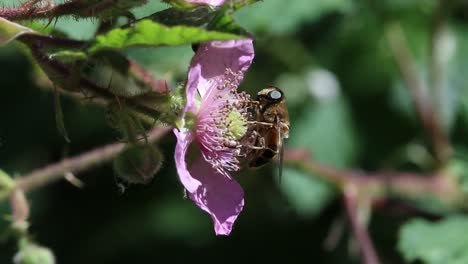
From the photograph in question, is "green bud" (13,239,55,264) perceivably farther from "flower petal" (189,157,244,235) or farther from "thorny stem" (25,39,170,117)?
"thorny stem" (25,39,170,117)

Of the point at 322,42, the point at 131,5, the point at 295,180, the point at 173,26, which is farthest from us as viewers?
the point at 322,42

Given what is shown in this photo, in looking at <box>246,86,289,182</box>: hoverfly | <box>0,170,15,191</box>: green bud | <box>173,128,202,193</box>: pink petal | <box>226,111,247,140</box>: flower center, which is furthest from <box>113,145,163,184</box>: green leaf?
<box>0,170,15,191</box>: green bud

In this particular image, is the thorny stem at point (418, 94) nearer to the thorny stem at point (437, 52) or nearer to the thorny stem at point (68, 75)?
the thorny stem at point (437, 52)

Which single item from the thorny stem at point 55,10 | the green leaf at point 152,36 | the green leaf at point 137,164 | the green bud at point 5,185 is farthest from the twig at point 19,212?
the green leaf at point 152,36

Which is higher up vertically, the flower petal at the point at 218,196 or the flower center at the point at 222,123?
the flower center at the point at 222,123

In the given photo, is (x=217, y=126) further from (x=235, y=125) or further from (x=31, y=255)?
(x=31, y=255)

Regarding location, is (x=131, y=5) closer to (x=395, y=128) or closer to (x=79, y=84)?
(x=79, y=84)

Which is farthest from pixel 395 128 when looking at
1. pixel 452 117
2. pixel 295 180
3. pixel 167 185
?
pixel 167 185
